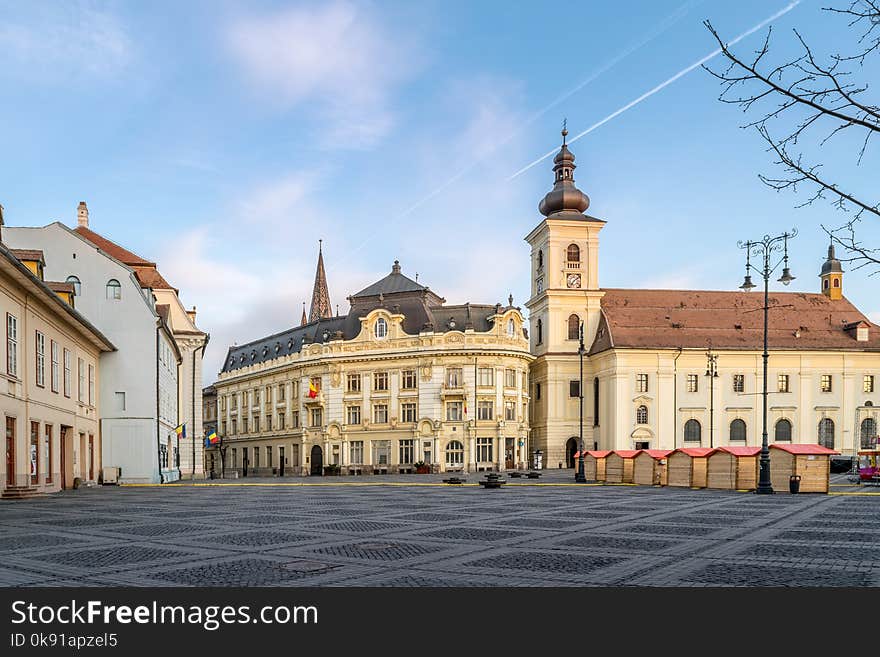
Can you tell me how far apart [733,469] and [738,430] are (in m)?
49.8

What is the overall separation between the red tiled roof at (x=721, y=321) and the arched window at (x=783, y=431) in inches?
292

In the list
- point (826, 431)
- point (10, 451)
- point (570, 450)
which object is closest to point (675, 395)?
point (570, 450)

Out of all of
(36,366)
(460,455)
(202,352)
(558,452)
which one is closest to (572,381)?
(558,452)

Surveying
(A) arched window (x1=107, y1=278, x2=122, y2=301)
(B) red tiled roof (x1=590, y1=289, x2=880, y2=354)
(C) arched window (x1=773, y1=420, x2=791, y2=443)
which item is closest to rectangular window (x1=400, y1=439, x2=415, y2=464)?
(B) red tiled roof (x1=590, y1=289, x2=880, y2=354)

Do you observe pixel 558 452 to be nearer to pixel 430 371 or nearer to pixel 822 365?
pixel 430 371

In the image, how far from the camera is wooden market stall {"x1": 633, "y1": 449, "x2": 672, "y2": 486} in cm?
3688

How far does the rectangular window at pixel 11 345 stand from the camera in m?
26.6

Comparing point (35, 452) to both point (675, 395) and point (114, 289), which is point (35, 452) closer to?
point (114, 289)

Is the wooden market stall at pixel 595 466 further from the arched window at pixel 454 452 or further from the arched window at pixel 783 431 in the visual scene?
the arched window at pixel 783 431

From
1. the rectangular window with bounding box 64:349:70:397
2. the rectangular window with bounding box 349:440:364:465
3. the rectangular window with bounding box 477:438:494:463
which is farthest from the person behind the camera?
the rectangular window with bounding box 349:440:364:465

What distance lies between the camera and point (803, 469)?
3059cm

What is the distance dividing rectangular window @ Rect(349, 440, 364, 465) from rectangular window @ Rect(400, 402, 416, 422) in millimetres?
4924

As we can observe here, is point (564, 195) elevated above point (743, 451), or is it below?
above

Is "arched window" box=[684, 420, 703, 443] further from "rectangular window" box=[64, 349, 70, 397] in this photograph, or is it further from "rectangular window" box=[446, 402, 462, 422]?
"rectangular window" box=[64, 349, 70, 397]
